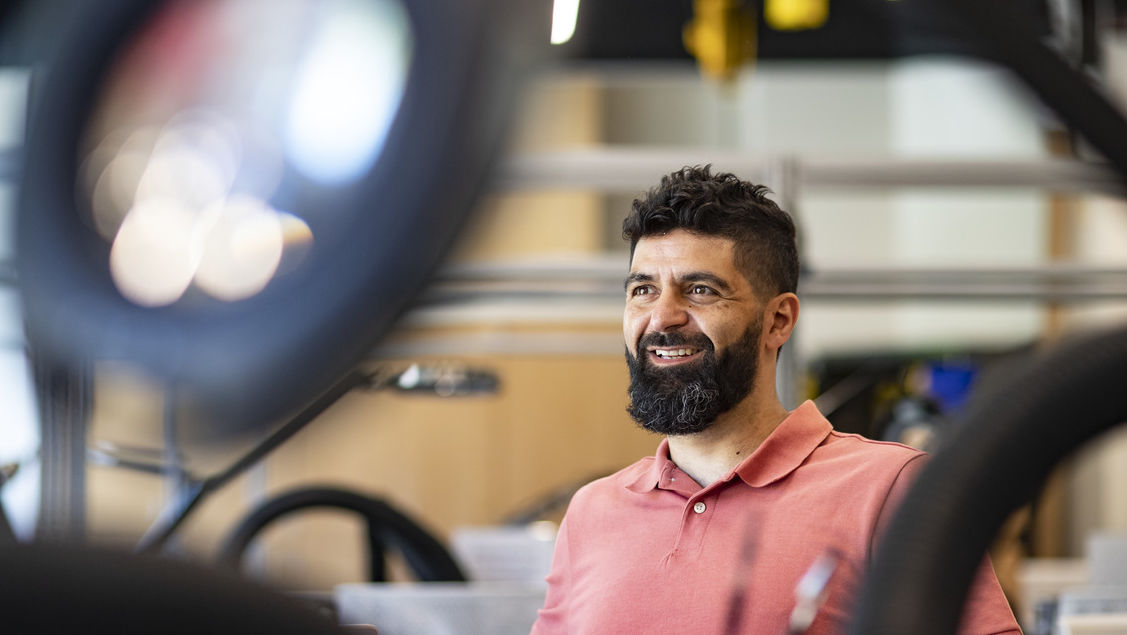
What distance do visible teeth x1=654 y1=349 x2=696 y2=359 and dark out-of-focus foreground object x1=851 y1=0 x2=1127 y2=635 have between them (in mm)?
1035

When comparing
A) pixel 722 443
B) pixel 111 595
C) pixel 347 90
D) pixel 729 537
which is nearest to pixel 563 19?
pixel 347 90

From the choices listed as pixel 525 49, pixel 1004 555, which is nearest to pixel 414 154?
pixel 525 49

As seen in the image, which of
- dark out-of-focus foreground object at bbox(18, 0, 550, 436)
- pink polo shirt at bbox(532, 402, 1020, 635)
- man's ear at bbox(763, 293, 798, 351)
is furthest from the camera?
man's ear at bbox(763, 293, 798, 351)

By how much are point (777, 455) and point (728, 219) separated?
0.26 meters

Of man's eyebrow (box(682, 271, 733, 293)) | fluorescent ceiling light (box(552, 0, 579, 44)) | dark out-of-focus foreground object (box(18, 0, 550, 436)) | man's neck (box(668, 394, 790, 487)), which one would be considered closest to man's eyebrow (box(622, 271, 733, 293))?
man's eyebrow (box(682, 271, 733, 293))

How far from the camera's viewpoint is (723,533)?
1264 millimetres

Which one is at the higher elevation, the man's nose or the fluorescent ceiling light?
the fluorescent ceiling light

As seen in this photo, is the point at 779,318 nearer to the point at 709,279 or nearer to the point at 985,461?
the point at 709,279

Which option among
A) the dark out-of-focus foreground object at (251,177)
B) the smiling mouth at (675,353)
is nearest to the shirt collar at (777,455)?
the smiling mouth at (675,353)

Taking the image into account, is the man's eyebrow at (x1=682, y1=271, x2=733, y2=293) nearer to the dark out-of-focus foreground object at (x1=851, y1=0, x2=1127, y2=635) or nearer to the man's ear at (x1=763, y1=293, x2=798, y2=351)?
the man's ear at (x1=763, y1=293, x2=798, y2=351)

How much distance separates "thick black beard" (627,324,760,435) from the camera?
4.43 feet

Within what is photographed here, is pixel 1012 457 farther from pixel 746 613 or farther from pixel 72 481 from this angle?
pixel 746 613

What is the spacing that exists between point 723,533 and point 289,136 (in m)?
1.01

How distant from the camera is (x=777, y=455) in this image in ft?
4.36
